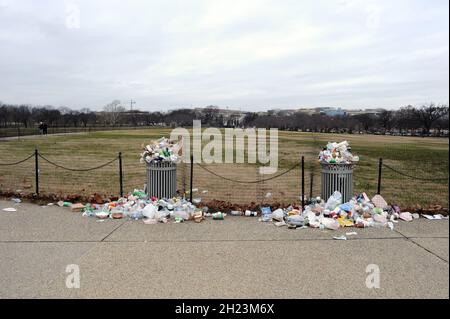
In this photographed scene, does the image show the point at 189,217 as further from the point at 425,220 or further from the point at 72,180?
the point at 72,180

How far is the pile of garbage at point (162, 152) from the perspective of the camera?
26.0ft

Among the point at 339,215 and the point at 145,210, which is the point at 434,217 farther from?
the point at 145,210

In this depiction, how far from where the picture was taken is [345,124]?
113438 millimetres

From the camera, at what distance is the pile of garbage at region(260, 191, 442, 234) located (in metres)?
6.64

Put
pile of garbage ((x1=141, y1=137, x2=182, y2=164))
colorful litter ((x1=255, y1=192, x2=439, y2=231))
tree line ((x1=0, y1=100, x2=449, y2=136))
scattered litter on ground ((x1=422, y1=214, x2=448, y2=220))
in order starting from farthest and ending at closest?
tree line ((x1=0, y1=100, x2=449, y2=136))
pile of garbage ((x1=141, y1=137, x2=182, y2=164))
scattered litter on ground ((x1=422, y1=214, x2=448, y2=220))
colorful litter ((x1=255, y1=192, x2=439, y2=231))

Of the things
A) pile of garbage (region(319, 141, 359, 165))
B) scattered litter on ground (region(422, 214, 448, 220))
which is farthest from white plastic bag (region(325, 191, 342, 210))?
scattered litter on ground (region(422, 214, 448, 220))

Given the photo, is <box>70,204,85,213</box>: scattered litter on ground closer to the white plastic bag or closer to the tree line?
the white plastic bag

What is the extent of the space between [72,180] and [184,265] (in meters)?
8.98

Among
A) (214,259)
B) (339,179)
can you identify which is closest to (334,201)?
(339,179)

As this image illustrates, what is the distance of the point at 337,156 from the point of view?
313 inches

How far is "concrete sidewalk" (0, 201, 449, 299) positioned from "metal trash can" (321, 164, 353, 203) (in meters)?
1.34

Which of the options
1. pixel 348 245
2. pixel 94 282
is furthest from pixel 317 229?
pixel 94 282

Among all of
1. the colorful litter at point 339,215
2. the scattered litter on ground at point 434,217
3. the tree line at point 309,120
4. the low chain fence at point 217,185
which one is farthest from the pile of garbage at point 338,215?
the tree line at point 309,120

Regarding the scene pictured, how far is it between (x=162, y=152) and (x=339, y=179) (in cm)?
375
